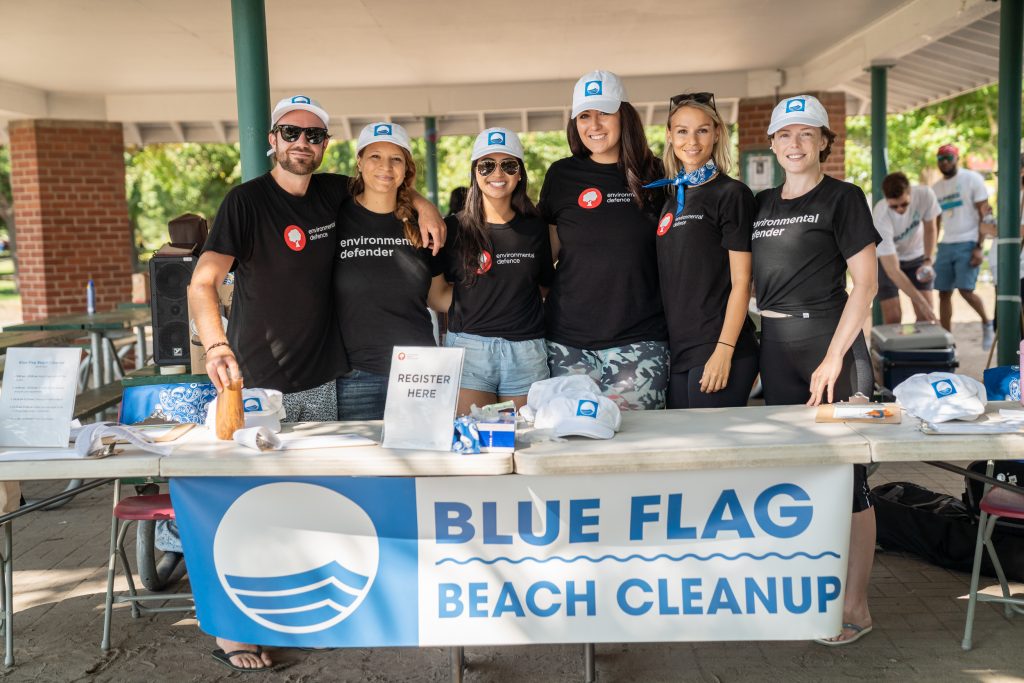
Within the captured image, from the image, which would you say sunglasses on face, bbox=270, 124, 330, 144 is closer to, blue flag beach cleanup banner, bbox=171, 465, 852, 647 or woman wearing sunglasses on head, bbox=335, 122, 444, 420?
woman wearing sunglasses on head, bbox=335, 122, 444, 420

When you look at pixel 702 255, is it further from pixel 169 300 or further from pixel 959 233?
pixel 959 233

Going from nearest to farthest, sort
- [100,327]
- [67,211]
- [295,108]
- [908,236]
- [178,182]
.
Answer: [295,108] → [100,327] → [908,236] → [67,211] → [178,182]

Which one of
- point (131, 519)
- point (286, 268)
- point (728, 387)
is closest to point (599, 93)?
point (728, 387)

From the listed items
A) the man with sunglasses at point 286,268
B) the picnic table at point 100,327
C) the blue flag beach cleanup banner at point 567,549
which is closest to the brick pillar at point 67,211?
the picnic table at point 100,327

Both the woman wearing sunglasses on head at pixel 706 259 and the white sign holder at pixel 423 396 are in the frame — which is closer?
the white sign holder at pixel 423 396

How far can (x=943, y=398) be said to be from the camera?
2801 millimetres

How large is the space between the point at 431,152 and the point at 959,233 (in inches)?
239

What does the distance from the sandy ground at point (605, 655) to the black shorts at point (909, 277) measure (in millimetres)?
5081

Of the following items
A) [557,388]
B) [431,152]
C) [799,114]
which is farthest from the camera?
[431,152]

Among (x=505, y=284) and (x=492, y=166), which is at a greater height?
(x=492, y=166)

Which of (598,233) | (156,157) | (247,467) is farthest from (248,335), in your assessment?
(156,157)

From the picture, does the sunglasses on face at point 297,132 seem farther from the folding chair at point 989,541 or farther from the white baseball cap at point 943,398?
the folding chair at point 989,541

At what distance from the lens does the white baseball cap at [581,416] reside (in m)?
2.78

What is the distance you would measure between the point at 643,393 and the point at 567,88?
7.36 metres
